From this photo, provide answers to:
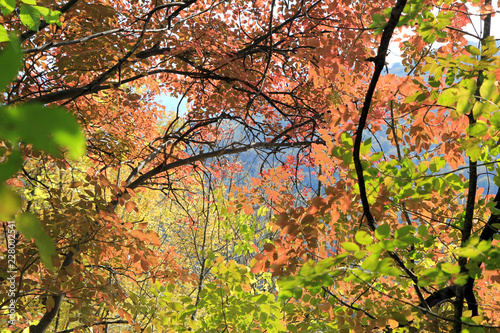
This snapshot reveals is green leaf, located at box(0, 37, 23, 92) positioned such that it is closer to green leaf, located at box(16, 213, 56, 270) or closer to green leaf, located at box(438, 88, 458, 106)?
green leaf, located at box(16, 213, 56, 270)

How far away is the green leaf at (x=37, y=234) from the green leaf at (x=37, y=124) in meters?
0.10

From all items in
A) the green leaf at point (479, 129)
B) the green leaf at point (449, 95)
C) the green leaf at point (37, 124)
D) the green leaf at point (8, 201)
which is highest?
the green leaf at point (449, 95)

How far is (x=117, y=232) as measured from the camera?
2.64 m

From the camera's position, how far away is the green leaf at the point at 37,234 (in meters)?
0.33

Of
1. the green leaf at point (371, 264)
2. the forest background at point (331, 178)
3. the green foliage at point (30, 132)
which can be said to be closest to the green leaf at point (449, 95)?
the forest background at point (331, 178)

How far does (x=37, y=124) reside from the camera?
28cm

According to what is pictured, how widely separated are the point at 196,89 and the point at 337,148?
365 cm

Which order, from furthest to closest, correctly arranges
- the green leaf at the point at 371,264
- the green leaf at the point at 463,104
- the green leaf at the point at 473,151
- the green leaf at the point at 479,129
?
1. the green leaf at the point at 473,151
2. the green leaf at the point at 479,129
3. the green leaf at the point at 463,104
4. the green leaf at the point at 371,264

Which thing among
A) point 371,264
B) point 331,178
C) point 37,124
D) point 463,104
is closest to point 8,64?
point 37,124

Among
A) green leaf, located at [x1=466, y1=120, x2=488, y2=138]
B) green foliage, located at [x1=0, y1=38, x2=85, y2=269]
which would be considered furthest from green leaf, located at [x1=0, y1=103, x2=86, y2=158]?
green leaf, located at [x1=466, y1=120, x2=488, y2=138]

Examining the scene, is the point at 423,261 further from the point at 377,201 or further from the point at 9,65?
the point at 9,65

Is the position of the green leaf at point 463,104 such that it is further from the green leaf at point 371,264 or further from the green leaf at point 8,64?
the green leaf at point 8,64

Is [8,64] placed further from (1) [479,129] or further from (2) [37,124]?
(1) [479,129]

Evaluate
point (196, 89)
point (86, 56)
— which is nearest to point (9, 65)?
point (86, 56)
